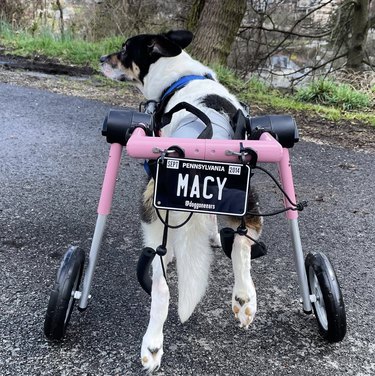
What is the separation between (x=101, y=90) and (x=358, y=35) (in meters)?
7.78

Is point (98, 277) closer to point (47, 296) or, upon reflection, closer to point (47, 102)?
point (47, 296)

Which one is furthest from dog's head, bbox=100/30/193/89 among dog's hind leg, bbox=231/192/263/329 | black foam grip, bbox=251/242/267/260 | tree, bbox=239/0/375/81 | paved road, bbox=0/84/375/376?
tree, bbox=239/0/375/81

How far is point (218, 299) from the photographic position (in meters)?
2.59

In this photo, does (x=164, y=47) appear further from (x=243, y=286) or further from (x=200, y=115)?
(x=243, y=286)

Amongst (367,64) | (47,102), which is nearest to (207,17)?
(47,102)

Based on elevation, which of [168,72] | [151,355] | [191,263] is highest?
[168,72]

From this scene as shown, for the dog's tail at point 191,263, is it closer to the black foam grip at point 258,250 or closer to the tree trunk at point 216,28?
the black foam grip at point 258,250

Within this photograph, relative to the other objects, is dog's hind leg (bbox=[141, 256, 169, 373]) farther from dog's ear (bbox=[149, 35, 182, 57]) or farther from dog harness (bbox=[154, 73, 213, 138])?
dog's ear (bbox=[149, 35, 182, 57])

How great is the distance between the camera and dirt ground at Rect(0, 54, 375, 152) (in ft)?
18.3

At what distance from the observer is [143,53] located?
3.40 meters

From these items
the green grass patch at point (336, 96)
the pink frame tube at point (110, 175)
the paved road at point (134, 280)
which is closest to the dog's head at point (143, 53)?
the paved road at point (134, 280)

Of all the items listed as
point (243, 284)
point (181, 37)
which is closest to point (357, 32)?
point (181, 37)

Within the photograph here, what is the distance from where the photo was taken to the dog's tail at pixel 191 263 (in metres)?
2.00

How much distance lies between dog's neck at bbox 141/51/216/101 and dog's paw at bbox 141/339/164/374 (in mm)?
1685
